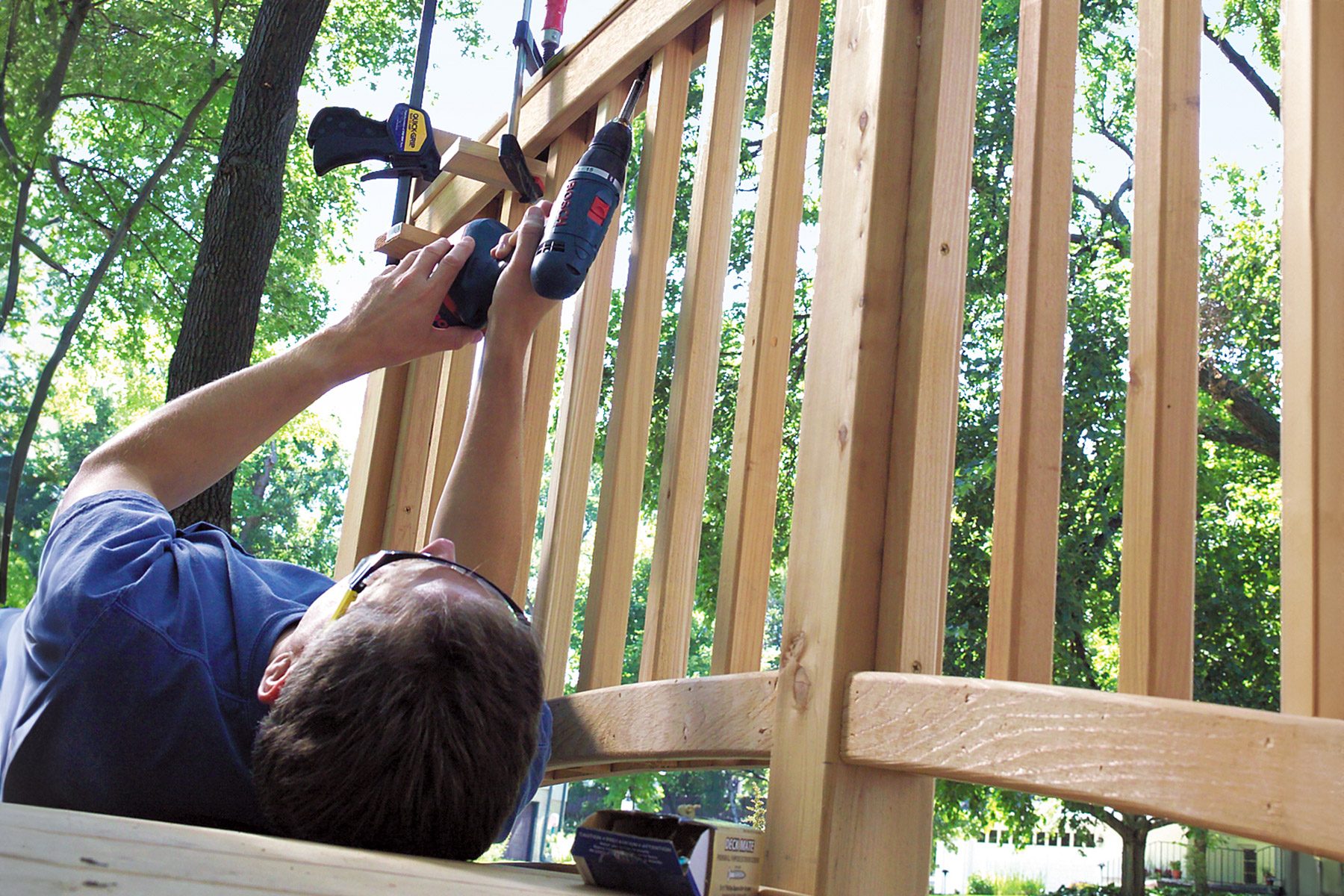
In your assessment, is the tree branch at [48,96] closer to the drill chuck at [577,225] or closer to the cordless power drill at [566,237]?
the cordless power drill at [566,237]

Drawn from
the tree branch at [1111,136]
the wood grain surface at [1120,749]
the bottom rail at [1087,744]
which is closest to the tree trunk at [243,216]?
the bottom rail at [1087,744]

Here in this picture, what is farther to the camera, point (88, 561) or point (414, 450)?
point (414, 450)

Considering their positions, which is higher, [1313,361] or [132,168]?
[132,168]

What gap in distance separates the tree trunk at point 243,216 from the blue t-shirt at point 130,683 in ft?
11.1

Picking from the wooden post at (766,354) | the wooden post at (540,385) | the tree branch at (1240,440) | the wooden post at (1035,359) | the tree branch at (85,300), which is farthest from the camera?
the tree branch at (85,300)

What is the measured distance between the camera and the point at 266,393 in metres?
1.58

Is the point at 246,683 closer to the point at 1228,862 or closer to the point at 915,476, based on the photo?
the point at 915,476

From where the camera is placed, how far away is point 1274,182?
11227 millimetres

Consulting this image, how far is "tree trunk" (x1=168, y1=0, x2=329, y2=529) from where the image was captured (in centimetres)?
483

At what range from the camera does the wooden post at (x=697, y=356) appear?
157 centimetres

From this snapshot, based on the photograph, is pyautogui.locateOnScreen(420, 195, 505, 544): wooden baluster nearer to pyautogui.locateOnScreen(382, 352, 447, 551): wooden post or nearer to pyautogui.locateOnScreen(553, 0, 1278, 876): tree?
pyautogui.locateOnScreen(382, 352, 447, 551): wooden post

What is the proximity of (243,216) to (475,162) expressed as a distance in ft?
10.9

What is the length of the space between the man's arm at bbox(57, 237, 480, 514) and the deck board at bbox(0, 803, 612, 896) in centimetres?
64

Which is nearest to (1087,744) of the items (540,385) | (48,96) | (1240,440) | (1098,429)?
(540,385)
